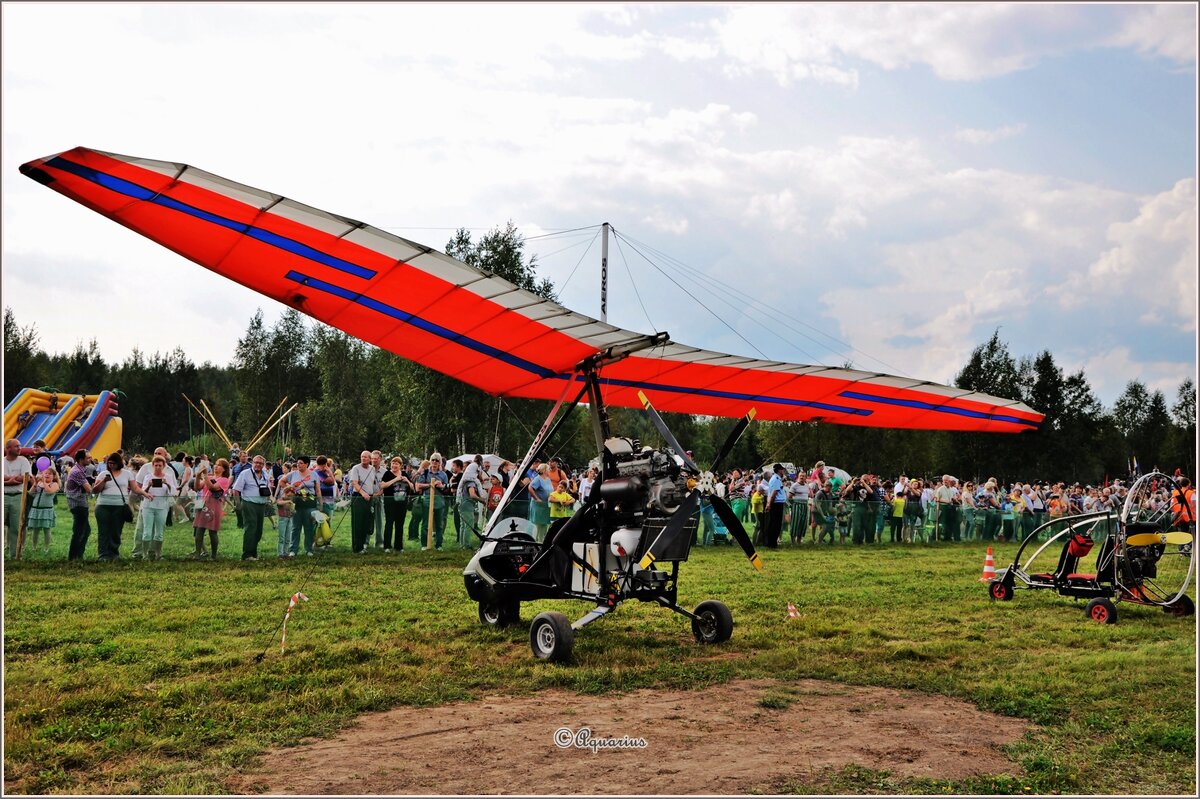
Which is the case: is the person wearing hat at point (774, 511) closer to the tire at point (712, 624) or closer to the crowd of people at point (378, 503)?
the crowd of people at point (378, 503)

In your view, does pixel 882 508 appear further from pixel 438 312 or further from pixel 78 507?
pixel 78 507

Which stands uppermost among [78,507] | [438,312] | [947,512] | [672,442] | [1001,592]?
[438,312]

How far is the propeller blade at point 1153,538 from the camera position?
11367 millimetres

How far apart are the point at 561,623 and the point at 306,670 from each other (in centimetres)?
226

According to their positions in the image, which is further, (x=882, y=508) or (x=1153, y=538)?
(x=882, y=508)

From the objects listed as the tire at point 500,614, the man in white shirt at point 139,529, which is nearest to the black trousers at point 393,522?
the man in white shirt at point 139,529

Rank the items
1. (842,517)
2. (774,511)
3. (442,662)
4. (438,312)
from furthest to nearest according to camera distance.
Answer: (842,517) → (774,511) → (438,312) → (442,662)

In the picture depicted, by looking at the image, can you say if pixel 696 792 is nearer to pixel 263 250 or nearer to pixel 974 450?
pixel 263 250

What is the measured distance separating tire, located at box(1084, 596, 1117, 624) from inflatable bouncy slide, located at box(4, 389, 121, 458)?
99.3 ft

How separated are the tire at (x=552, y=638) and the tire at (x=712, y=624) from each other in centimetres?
172

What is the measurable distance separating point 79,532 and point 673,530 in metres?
11.0

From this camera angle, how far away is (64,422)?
Result: 31.0 metres

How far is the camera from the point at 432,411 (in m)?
48.2

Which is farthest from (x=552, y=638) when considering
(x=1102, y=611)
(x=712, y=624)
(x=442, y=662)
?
(x=1102, y=611)
